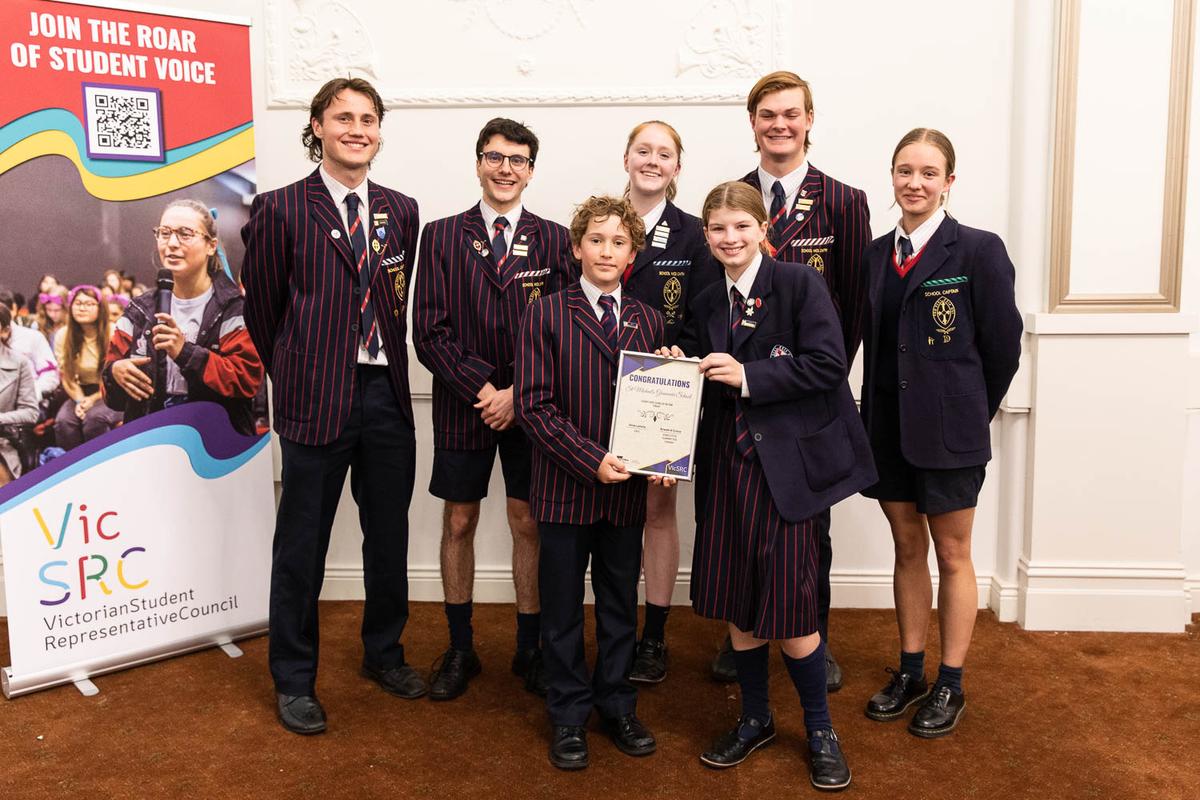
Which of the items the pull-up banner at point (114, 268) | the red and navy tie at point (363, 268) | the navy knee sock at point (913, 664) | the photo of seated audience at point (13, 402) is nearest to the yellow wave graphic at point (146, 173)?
the pull-up banner at point (114, 268)

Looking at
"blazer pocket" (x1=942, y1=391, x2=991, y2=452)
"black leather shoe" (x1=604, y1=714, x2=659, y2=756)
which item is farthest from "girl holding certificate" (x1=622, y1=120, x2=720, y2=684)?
"blazer pocket" (x1=942, y1=391, x2=991, y2=452)

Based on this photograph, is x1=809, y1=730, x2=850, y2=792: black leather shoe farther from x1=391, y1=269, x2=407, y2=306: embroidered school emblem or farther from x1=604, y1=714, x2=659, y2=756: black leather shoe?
x1=391, y1=269, x2=407, y2=306: embroidered school emblem

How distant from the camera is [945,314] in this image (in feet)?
8.89

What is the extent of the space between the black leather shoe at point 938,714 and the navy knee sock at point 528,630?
1170 millimetres

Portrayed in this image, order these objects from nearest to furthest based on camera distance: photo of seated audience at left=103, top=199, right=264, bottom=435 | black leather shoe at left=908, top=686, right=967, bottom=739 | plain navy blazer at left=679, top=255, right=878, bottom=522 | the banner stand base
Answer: plain navy blazer at left=679, top=255, right=878, bottom=522 < black leather shoe at left=908, top=686, right=967, bottom=739 < photo of seated audience at left=103, top=199, right=264, bottom=435 < the banner stand base

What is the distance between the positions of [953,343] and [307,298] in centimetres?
181

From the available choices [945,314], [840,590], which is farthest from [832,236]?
[840,590]

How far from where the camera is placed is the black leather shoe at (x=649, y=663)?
3.20 meters

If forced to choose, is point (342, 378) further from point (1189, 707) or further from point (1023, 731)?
point (1189, 707)

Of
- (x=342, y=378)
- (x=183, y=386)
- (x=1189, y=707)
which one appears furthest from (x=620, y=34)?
(x=1189, y=707)

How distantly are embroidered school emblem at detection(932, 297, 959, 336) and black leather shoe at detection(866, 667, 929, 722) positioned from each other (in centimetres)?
105

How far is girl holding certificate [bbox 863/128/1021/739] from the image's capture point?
8.85 feet

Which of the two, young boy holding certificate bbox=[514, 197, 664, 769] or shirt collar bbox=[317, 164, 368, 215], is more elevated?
shirt collar bbox=[317, 164, 368, 215]

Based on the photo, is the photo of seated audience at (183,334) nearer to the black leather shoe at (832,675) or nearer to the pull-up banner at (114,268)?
the pull-up banner at (114,268)
